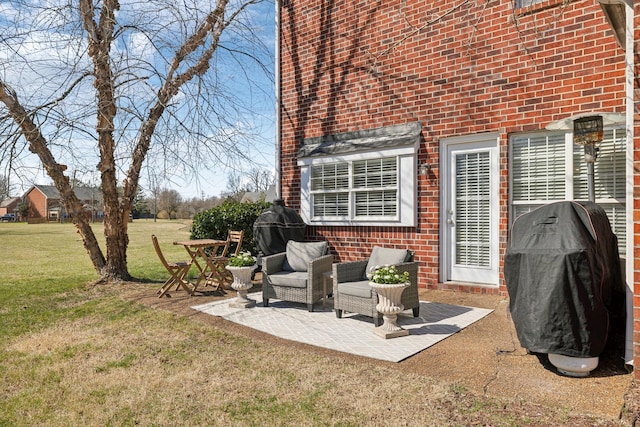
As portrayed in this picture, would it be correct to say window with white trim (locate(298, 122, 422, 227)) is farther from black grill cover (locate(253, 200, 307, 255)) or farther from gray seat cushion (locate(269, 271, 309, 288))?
gray seat cushion (locate(269, 271, 309, 288))

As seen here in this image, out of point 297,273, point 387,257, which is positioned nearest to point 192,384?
point 297,273

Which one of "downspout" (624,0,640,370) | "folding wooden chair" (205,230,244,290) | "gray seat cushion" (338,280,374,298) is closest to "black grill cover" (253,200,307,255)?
"folding wooden chair" (205,230,244,290)

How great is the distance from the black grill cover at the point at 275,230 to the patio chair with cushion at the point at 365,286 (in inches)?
93.4

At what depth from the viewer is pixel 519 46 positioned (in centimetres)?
650

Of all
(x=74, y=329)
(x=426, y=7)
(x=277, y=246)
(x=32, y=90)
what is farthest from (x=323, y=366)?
(x=32, y=90)

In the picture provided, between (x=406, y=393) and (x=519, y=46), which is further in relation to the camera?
(x=519, y=46)

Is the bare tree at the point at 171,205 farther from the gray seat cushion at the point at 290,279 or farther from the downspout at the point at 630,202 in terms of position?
the downspout at the point at 630,202

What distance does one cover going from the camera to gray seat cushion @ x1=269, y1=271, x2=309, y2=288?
621cm

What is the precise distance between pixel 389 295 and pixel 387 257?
108cm

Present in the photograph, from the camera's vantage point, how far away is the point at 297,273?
6.54m

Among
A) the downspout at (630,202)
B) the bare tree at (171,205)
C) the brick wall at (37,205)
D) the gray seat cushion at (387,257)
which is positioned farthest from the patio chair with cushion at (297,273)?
the brick wall at (37,205)

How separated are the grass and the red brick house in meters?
3.28

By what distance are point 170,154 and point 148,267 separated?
539 centimetres

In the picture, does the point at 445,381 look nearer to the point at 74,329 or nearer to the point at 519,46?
the point at 74,329
